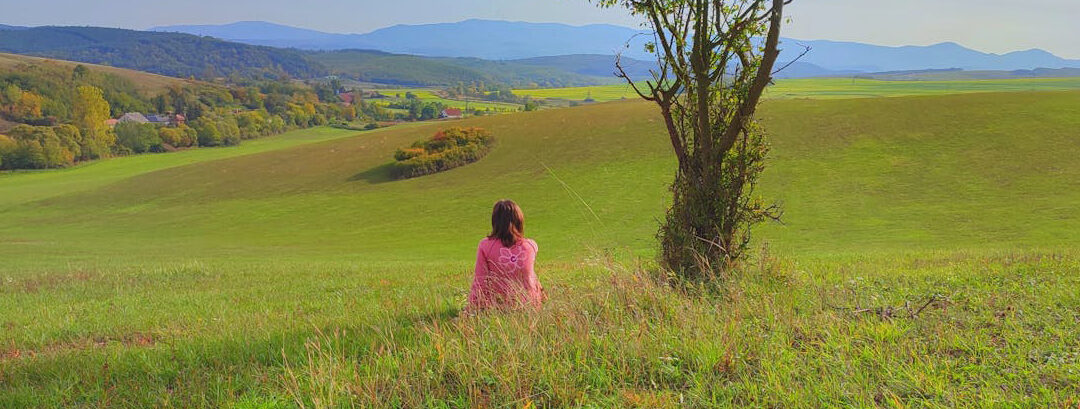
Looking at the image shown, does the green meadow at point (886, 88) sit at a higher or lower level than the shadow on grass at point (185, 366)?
higher

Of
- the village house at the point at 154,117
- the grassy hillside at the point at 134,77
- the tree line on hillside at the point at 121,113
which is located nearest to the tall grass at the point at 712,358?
the tree line on hillside at the point at 121,113

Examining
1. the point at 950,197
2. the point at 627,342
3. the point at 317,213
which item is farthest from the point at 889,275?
the point at 317,213

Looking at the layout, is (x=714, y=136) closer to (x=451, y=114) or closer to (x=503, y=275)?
(x=503, y=275)

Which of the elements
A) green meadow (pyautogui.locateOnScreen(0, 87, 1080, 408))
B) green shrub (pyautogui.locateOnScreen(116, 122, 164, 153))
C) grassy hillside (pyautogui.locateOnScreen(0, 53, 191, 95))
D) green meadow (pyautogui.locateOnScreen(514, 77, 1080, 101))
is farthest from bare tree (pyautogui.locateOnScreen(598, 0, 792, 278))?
grassy hillside (pyautogui.locateOnScreen(0, 53, 191, 95))

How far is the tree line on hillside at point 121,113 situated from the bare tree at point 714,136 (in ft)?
317

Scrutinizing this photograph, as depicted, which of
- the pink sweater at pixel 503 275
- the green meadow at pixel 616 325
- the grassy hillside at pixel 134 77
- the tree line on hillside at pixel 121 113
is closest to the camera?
the green meadow at pixel 616 325

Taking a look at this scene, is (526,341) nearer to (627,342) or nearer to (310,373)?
(627,342)

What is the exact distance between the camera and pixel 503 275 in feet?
20.5

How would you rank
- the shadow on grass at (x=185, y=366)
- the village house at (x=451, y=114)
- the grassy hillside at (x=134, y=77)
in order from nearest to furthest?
the shadow on grass at (x=185, y=366) < the village house at (x=451, y=114) < the grassy hillside at (x=134, y=77)

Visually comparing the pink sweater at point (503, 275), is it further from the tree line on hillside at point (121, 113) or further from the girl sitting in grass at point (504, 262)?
the tree line on hillside at point (121, 113)

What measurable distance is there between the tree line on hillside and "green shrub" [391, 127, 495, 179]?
5778 cm

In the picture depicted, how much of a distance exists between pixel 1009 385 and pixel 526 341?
289 cm

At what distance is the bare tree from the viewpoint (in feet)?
22.6

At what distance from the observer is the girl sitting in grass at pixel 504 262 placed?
6109 mm
